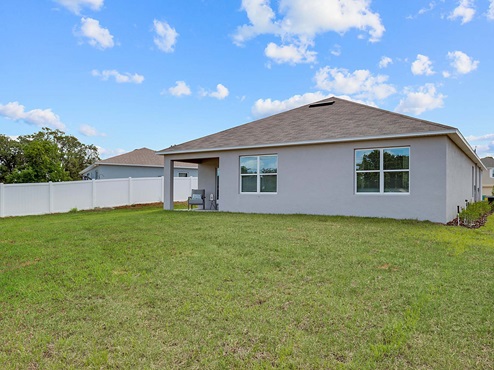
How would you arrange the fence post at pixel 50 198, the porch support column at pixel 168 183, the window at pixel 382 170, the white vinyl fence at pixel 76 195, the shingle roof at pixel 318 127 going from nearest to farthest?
the window at pixel 382 170 < the shingle roof at pixel 318 127 < the white vinyl fence at pixel 76 195 < the porch support column at pixel 168 183 < the fence post at pixel 50 198

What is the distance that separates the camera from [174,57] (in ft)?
53.7

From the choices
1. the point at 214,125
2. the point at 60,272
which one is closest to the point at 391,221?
the point at 60,272

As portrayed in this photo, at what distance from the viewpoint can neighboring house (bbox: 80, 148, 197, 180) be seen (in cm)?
2810

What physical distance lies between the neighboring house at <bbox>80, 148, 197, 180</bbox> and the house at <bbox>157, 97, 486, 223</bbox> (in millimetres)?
13476

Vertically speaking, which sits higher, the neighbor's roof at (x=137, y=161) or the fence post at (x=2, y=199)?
the neighbor's roof at (x=137, y=161)

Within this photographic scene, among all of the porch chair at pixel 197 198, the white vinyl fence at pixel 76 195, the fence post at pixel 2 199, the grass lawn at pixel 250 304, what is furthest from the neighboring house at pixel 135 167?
the grass lawn at pixel 250 304

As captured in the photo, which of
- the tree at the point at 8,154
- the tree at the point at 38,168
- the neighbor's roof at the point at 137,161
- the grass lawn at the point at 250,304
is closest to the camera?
the grass lawn at the point at 250,304

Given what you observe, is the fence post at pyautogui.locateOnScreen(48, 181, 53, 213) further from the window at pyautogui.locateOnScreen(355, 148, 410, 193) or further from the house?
the window at pyautogui.locateOnScreen(355, 148, 410, 193)

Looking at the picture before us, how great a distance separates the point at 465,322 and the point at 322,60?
15908 mm

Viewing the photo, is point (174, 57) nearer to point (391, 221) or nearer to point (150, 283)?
point (391, 221)

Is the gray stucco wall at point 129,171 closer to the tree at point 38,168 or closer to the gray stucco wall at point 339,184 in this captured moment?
the tree at point 38,168

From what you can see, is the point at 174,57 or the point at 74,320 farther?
the point at 174,57

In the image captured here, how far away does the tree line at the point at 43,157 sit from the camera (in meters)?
22.1

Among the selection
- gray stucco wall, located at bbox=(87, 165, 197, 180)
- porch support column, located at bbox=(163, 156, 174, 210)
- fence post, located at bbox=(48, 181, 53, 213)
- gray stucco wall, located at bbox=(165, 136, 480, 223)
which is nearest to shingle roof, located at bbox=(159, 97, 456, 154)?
gray stucco wall, located at bbox=(165, 136, 480, 223)
